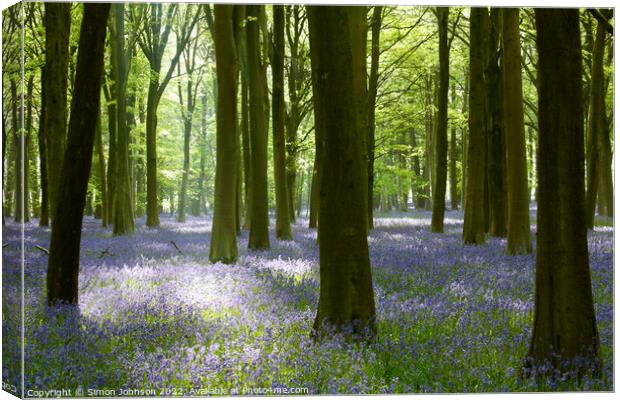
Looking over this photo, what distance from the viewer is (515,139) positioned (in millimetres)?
10086

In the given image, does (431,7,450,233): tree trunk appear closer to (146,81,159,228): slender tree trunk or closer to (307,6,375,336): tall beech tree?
(146,81,159,228): slender tree trunk

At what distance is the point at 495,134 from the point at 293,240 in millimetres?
5723

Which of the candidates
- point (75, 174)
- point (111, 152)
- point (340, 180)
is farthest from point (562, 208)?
point (111, 152)

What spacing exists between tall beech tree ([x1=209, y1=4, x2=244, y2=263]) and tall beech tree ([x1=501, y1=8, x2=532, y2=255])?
469cm

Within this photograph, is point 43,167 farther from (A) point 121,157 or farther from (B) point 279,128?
(B) point 279,128

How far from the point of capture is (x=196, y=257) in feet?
30.1

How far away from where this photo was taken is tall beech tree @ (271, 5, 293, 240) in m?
13.5

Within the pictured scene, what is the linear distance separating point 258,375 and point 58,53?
6.15 metres

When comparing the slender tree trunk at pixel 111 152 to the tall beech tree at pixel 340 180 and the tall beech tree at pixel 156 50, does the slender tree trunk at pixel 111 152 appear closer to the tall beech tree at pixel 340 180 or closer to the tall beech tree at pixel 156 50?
the tall beech tree at pixel 156 50

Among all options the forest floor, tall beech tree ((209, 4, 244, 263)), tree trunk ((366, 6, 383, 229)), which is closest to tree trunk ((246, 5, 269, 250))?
tall beech tree ((209, 4, 244, 263))

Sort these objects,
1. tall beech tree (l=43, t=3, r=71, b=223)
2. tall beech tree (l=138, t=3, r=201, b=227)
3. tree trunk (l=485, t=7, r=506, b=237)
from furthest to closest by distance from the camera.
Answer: tree trunk (l=485, t=7, r=506, b=237) → tall beech tree (l=138, t=3, r=201, b=227) → tall beech tree (l=43, t=3, r=71, b=223)

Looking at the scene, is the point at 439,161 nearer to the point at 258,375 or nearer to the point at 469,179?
the point at 469,179

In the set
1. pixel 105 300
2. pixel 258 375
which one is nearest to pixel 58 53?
pixel 105 300

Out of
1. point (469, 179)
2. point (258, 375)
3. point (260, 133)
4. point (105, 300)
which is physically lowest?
point (258, 375)
